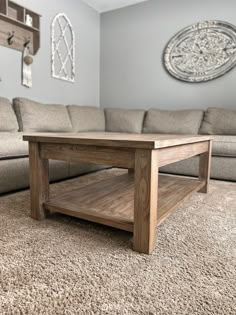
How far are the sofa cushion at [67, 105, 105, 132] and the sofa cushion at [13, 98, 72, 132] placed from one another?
0.56ft

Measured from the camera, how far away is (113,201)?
1213mm

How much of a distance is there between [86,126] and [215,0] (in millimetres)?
2066

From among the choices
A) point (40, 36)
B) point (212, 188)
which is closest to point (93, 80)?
point (40, 36)

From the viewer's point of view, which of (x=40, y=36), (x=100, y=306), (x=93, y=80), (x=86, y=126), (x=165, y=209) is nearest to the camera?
(x=100, y=306)

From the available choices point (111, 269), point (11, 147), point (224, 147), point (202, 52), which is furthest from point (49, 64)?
point (111, 269)

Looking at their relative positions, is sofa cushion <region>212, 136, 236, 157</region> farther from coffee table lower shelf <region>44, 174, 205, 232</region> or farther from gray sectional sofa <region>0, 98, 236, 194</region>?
coffee table lower shelf <region>44, 174, 205, 232</region>

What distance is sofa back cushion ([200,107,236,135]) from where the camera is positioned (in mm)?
2439

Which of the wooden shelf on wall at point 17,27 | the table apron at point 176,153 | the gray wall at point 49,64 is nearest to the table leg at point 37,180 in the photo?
the table apron at point 176,153

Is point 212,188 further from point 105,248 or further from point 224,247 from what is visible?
point 105,248

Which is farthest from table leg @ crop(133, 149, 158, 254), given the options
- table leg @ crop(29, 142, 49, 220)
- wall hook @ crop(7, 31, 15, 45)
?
wall hook @ crop(7, 31, 15, 45)

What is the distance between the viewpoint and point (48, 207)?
45.9 inches

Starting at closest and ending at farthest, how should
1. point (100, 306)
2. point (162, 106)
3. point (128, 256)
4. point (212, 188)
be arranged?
point (100, 306)
point (128, 256)
point (212, 188)
point (162, 106)

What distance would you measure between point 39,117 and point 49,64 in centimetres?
88

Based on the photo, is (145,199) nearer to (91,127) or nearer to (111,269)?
(111,269)
